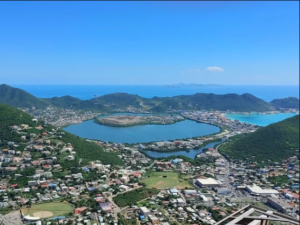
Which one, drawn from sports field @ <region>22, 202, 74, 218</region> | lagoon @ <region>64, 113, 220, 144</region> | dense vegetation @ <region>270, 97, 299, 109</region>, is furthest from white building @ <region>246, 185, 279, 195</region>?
dense vegetation @ <region>270, 97, 299, 109</region>

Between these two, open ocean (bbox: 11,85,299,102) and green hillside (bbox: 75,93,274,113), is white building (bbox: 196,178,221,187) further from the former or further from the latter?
open ocean (bbox: 11,85,299,102)

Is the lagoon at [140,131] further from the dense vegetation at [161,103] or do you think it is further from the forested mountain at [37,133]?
the dense vegetation at [161,103]

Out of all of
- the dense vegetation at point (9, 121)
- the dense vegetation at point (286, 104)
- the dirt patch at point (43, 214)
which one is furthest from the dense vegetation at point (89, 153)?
the dense vegetation at point (286, 104)

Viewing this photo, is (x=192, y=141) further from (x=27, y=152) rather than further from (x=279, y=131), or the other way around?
(x=27, y=152)

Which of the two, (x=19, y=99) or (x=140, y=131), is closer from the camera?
(x=140, y=131)

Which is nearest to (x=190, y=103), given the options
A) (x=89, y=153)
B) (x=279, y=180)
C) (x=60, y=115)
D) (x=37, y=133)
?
(x=60, y=115)

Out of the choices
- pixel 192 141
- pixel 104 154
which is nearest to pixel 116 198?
pixel 104 154

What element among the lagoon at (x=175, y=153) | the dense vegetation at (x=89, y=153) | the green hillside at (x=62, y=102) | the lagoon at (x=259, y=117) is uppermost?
the green hillside at (x=62, y=102)

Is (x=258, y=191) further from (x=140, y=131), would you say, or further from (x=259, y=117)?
(x=259, y=117)
